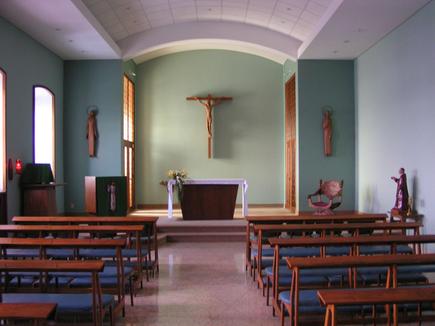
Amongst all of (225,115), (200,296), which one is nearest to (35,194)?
(200,296)

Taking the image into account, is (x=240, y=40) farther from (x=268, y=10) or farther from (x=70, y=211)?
(x=70, y=211)

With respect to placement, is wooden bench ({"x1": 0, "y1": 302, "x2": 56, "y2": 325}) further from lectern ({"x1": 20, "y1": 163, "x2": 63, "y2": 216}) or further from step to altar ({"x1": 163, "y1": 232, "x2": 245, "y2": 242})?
lectern ({"x1": 20, "y1": 163, "x2": 63, "y2": 216})

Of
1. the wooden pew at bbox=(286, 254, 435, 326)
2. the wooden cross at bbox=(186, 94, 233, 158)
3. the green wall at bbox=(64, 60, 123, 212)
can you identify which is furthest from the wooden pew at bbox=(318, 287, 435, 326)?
the wooden cross at bbox=(186, 94, 233, 158)

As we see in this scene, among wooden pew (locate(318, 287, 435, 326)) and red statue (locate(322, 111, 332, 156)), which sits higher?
red statue (locate(322, 111, 332, 156))

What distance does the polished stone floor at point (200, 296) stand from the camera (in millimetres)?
3580

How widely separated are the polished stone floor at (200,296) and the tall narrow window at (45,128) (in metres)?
4.15

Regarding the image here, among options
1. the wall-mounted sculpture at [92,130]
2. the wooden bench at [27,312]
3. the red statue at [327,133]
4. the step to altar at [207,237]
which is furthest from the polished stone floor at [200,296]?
the red statue at [327,133]

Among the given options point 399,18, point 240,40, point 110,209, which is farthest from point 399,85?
point 110,209

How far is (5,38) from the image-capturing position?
691 cm

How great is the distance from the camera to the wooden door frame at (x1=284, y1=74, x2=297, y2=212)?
10.2 m

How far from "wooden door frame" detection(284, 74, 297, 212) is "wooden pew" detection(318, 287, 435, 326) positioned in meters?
7.71

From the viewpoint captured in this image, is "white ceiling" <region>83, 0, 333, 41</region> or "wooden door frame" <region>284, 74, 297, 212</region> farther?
"wooden door frame" <region>284, 74, 297, 212</region>

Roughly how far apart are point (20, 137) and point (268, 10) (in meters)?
5.03

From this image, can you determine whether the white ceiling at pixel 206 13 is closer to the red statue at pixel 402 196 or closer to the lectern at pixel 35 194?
the lectern at pixel 35 194
